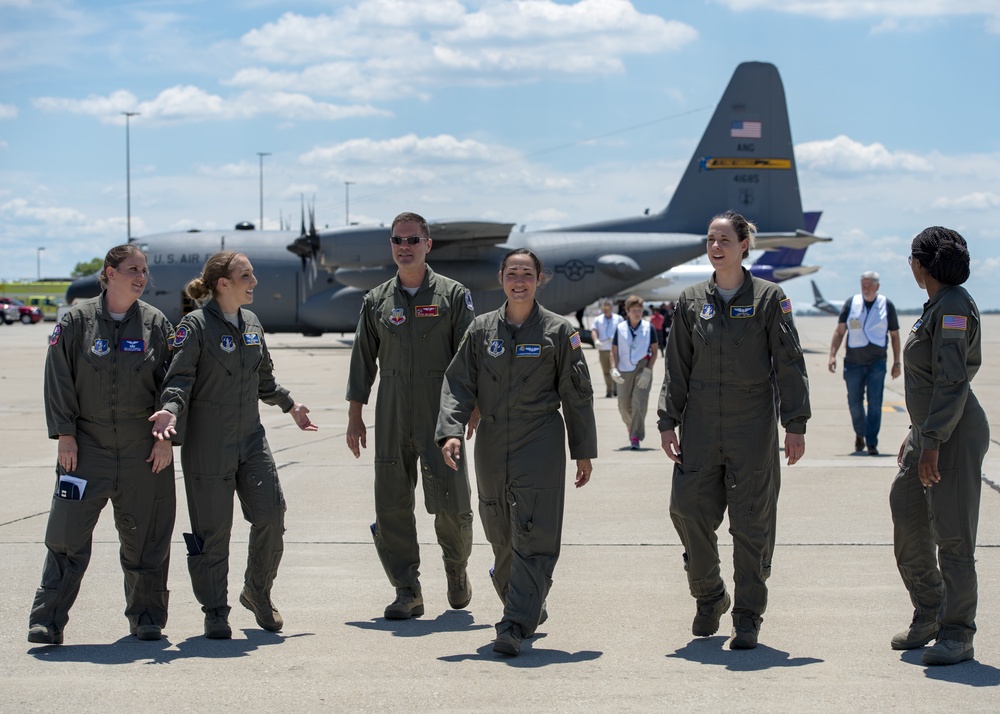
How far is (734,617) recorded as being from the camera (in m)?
4.88

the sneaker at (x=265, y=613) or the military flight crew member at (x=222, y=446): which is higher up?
the military flight crew member at (x=222, y=446)

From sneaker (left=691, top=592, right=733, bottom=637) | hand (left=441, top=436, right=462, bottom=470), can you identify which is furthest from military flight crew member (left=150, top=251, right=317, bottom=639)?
sneaker (left=691, top=592, right=733, bottom=637)

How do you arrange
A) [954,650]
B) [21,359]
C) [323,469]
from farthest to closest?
[21,359] → [323,469] → [954,650]

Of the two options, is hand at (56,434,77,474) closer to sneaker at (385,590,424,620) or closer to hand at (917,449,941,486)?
sneaker at (385,590,424,620)

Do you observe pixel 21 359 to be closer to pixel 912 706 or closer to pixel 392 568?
pixel 392 568

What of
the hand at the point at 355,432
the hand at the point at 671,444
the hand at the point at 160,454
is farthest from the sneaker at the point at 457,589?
the hand at the point at 160,454

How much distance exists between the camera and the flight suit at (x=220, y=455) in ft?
16.5

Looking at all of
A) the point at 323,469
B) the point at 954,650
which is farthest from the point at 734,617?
the point at 323,469

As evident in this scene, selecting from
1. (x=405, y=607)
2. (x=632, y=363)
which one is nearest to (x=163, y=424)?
(x=405, y=607)

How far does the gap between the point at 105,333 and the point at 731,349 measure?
9.45 ft

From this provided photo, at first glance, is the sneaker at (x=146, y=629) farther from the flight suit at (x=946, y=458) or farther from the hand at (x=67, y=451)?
the flight suit at (x=946, y=458)

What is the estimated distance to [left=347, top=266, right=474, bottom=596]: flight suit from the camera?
5.54 metres

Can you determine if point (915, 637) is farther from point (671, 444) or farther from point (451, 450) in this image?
point (451, 450)

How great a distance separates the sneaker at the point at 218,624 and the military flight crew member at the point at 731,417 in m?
2.14
